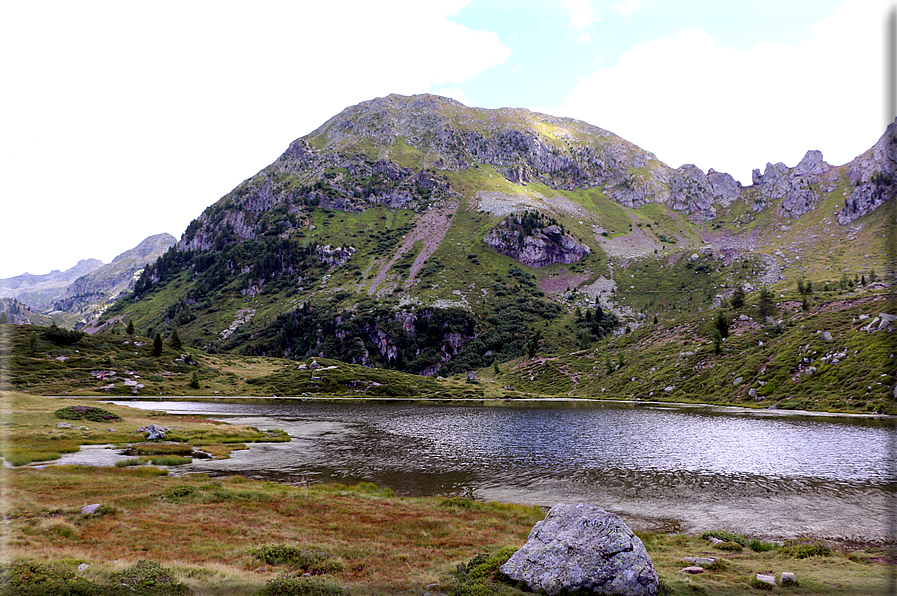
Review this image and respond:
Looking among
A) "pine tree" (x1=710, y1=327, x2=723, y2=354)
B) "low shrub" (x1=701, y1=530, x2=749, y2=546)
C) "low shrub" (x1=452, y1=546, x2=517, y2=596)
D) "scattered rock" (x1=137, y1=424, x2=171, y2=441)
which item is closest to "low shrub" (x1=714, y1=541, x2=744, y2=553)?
"low shrub" (x1=701, y1=530, x2=749, y2=546)

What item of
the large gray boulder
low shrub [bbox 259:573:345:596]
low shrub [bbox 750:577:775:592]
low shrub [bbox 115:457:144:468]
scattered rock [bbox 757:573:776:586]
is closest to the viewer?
low shrub [bbox 259:573:345:596]

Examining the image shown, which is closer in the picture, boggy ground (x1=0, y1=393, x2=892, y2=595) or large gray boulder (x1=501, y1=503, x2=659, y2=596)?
large gray boulder (x1=501, y1=503, x2=659, y2=596)

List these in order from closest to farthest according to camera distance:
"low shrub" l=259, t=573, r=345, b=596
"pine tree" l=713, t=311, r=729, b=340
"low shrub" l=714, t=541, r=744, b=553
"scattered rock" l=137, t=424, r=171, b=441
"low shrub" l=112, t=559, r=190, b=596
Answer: "low shrub" l=112, t=559, r=190, b=596 < "low shrub" l=259, t=573, r=345, b=596 < "low shrub" l=714, t=541, r=744, b=553 < "scattered rock" l=137, t=424, r=171, b=441 < "pine tree" l=713, t=311, r=729, b=340

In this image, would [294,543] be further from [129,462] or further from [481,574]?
[129,462]

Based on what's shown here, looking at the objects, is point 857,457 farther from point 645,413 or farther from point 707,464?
point 645,413

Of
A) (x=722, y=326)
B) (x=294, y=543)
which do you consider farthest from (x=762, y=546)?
(x=722, y=326)

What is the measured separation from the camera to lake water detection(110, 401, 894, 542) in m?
29.8

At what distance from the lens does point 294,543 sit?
19.5 metres

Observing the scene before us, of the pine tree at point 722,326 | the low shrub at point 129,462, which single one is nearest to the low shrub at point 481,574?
the low shrub at point 129,462

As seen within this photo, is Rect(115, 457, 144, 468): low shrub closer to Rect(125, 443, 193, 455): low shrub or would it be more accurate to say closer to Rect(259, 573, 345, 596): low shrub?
Rect(125, 443, 193, 455): low shrub

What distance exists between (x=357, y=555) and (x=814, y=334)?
4811 inches

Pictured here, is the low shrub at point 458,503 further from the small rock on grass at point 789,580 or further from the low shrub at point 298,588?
the small rock on grass at point 789,580

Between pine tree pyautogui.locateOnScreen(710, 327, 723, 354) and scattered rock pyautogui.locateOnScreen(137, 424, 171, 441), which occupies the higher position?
pine tree pyautogui.locateOnScreen(710, 327, 723, 354)

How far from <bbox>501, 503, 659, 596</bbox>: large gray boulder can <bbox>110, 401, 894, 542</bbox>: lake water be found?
14.2 meters
